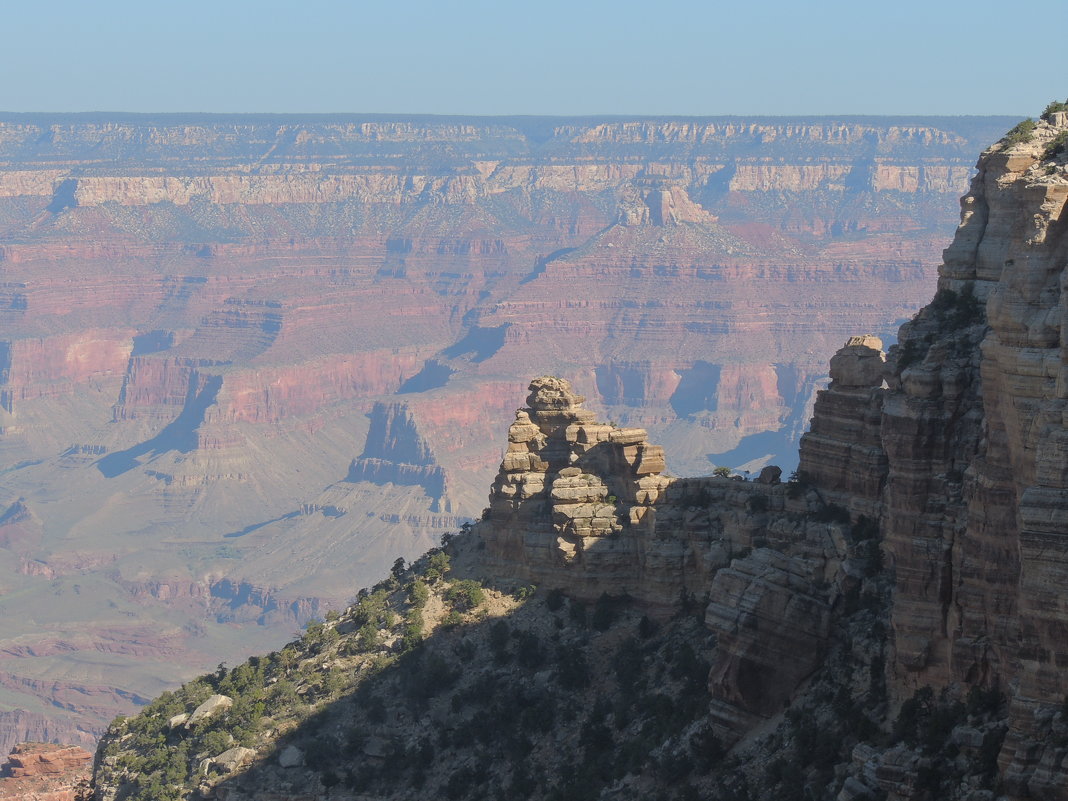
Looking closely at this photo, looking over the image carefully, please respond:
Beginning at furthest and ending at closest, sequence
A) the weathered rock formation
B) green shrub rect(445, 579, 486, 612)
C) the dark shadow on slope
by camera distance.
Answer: the weathered rock formation, green shrub rect(445, 579, 486, 612), the dark shadow on slope

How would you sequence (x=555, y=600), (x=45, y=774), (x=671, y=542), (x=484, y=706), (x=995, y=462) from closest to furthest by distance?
(x=995, y=462) → (x=484, y=706) → (x=671, y=542) → (x=555, y=600) → (x=45, y=774)

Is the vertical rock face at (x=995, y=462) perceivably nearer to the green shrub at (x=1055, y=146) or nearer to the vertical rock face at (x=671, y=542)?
the green shrub at (x=1055, y=146)

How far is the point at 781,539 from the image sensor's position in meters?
45.6

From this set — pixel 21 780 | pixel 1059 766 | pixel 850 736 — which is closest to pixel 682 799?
pixel 850 736

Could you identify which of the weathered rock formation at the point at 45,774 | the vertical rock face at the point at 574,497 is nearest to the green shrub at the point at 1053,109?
the vertical rock face at the point at 574,497

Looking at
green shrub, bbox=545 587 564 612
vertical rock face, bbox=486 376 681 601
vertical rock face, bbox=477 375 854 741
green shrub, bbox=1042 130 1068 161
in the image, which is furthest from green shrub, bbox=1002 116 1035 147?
green shrub, bbox=545 587 564 612

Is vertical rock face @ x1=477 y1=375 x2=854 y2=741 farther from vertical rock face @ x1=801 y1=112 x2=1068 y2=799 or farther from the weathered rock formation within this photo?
the weathered rock formation

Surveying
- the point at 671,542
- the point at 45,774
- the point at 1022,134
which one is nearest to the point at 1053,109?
the point at 1022,134

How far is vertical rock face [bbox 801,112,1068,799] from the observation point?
94.9 feet

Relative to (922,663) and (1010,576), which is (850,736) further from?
(1010,576)

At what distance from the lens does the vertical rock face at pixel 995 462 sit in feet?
94.9

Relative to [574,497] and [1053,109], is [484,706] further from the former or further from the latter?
[1053,109]

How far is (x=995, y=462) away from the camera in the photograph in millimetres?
32000

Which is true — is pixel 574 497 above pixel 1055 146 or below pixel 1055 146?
below
